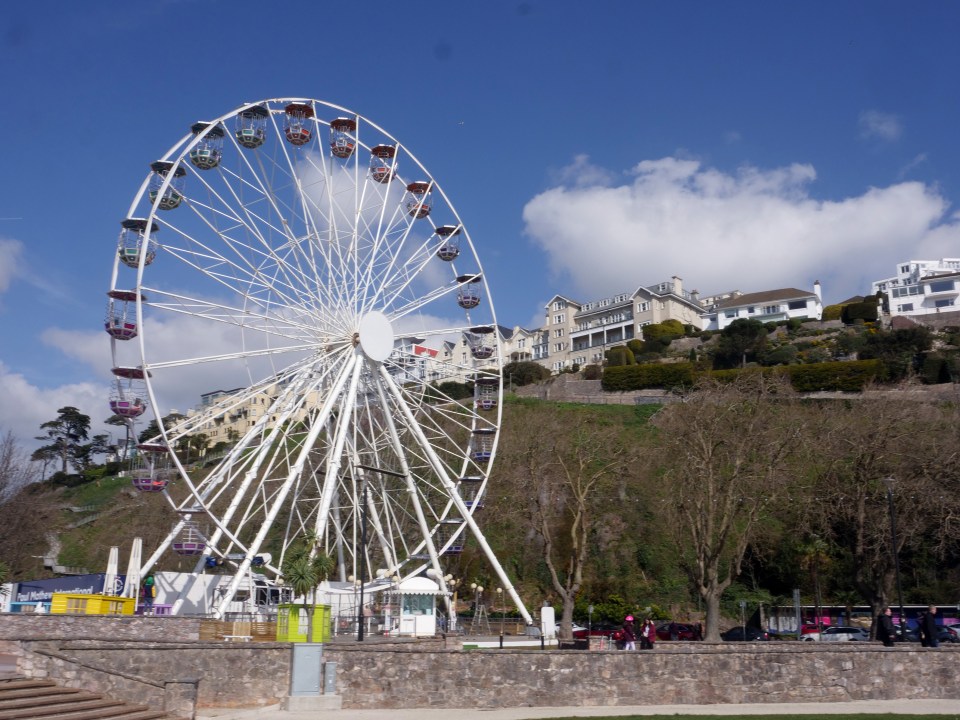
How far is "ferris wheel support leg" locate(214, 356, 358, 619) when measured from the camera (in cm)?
2817

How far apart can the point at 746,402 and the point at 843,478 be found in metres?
6.13

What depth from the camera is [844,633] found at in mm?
37062

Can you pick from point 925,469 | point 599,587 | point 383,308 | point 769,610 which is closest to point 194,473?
point 599,587

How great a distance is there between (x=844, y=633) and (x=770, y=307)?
235 ft

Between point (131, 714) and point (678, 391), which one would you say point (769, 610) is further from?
point (131, 714)

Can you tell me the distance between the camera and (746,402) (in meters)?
46.4

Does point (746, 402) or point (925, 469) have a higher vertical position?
point (746, 402)

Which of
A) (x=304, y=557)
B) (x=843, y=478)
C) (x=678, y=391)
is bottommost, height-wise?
(x=304, y=557)

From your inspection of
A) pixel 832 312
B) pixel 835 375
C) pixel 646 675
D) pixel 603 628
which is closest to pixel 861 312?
pixel 832 312

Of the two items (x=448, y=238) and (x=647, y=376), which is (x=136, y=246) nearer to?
(x=448, y=238)

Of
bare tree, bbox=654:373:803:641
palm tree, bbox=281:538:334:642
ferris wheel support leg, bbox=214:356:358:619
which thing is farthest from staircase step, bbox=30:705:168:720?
bare tree, bbox=654:373:803:641

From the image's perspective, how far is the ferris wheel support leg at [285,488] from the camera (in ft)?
92.4

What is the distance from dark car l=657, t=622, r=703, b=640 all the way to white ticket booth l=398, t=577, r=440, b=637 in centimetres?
1024

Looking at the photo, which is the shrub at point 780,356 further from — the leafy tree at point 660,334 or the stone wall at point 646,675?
the stone wall at point 646,675
